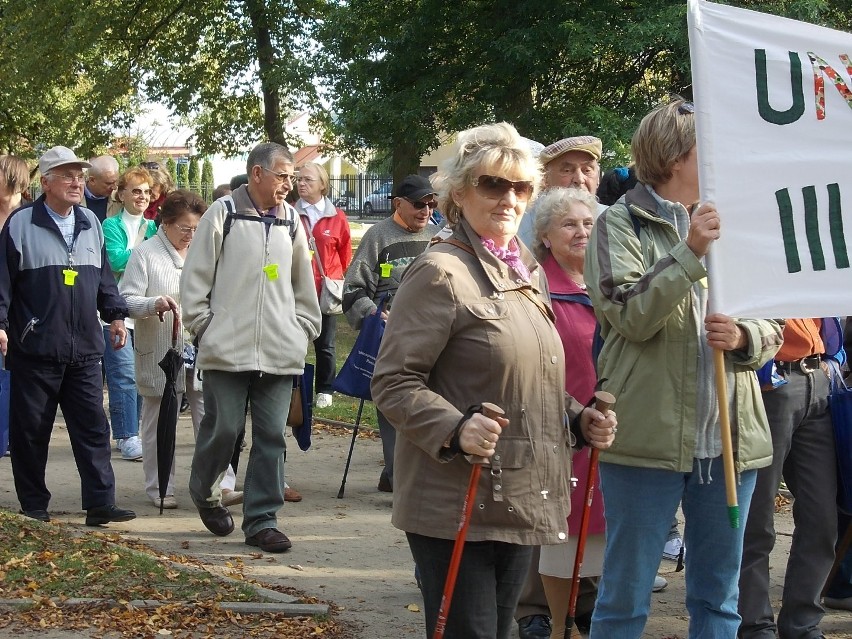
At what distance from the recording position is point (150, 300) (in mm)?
8195

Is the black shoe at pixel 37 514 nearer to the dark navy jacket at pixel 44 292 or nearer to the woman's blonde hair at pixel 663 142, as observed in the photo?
the dark navy jacket at pixel 44 292

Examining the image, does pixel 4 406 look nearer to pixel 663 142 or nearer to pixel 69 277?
pixel 69 277

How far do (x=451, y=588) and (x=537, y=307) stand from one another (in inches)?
35.5

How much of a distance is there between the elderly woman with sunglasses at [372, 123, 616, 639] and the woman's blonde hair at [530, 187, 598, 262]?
5.61ft

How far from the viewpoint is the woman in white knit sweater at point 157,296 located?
830 cm

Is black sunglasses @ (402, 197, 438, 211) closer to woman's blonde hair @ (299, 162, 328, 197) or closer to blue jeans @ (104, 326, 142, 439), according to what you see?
blue jeans @ (104, 326, 142, 439)

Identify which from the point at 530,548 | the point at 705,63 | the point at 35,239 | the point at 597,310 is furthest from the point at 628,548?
the point at 35,239

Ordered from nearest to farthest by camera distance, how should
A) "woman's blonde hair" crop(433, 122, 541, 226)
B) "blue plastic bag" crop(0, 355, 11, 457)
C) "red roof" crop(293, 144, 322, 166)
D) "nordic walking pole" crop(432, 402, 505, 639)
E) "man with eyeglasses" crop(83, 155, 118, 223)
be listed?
1. "nordic walking pole" crop(432, 402, 505, 639)
2. "woman's blonde hair" crop(433, 122, 541, 226)
3. "blue plastic bag" crop(0, 355, 11, 457)
4. "man with eyeglasses" crop(83, 155, 118, 223)
5. "red roof" crop(293, 144, 322, 166)

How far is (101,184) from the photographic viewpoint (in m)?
11.0

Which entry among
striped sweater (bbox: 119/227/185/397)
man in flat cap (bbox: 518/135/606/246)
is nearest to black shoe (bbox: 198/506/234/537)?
striped sweater (bbox: 119/227/185/397)

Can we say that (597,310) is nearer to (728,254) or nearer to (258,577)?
(728,254)

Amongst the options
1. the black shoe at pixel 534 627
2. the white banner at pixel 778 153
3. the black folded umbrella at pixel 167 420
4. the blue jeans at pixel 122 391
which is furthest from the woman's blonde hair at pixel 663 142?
the blue jeans at pixel 122 391

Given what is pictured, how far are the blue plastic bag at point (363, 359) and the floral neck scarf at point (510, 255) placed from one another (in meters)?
4.03

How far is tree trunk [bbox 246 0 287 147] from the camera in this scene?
23312mm
